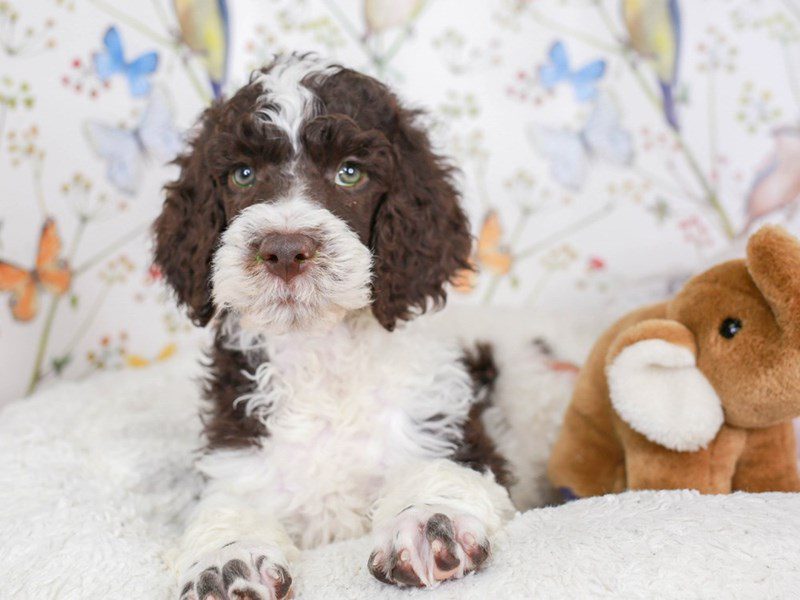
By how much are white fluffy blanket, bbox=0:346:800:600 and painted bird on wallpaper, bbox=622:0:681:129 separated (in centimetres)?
269

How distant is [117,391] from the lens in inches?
127

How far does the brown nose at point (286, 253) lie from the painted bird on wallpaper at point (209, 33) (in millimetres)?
2139

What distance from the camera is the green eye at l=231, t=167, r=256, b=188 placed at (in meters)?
2.29

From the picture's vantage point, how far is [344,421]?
2.35 meters

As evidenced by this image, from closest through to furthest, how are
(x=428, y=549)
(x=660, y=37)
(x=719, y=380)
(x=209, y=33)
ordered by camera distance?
(x=428, y=549) → (x=719, y=380) → (x=209, y=33) → (x=660, y=37)

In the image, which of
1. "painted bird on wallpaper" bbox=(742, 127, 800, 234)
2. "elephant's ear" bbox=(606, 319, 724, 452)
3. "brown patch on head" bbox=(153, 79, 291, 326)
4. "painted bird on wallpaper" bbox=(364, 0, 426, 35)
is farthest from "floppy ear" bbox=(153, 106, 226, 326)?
"painted bird on wallpaper" bbox=(742, 127, 800, 234)

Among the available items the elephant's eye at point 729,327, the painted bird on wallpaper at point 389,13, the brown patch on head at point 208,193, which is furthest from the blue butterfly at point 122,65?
the elephant's eye at point 729,327

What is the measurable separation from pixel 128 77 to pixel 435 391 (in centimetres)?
228

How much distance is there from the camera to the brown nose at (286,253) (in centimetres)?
191

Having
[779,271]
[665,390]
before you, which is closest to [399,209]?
[665,390]

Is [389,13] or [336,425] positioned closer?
[336,425]

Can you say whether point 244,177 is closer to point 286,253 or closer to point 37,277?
point 286,253

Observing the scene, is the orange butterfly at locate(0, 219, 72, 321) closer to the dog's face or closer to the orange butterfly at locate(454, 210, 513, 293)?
the dog's face

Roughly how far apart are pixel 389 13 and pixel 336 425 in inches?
98.6
